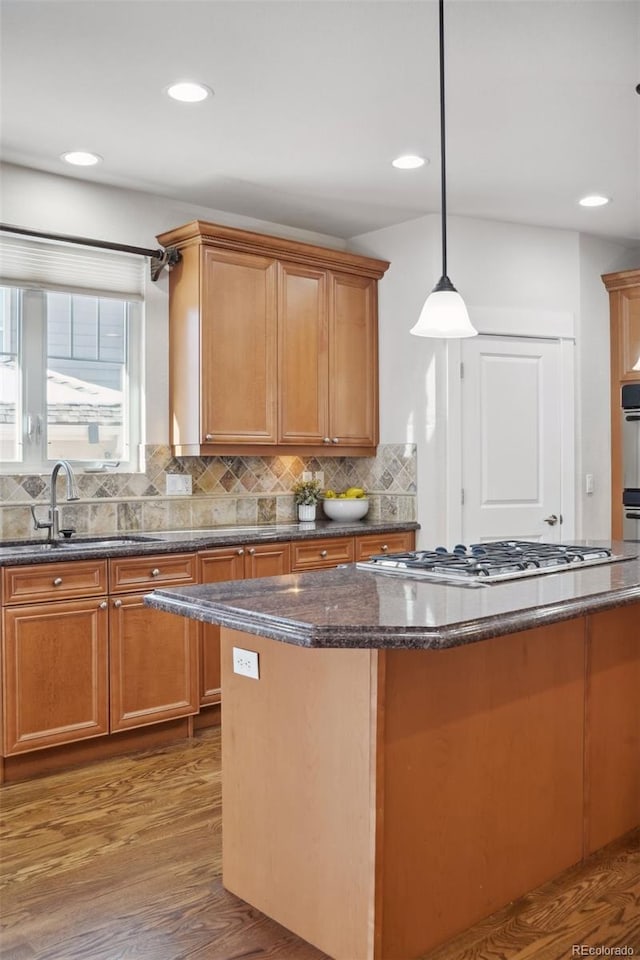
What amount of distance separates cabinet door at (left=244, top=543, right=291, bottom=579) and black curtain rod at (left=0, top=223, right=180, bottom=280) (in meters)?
1.53

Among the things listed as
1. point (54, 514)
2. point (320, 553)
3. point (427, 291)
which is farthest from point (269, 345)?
point (54, 514)

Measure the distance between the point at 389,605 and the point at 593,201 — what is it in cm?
331

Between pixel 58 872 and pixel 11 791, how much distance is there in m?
0.79

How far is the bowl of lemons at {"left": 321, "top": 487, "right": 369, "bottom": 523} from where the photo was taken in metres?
4.92

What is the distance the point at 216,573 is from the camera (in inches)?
156

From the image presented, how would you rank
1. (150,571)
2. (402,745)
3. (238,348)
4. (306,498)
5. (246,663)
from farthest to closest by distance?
(306,498) → (238,348) → (150,571) → (246,663) → (402,745)

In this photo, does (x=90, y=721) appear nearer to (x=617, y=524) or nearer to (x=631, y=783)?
(x=631, y=783)

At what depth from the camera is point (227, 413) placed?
170 inches

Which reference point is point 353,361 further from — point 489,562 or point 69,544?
point 489,562

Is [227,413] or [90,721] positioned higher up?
[227,413]

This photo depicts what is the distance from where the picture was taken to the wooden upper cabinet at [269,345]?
4254 mm

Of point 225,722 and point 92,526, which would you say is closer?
point 225,722

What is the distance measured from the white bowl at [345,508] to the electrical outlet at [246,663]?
8.54 feet

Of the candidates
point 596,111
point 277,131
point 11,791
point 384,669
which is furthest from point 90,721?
point 596,111
